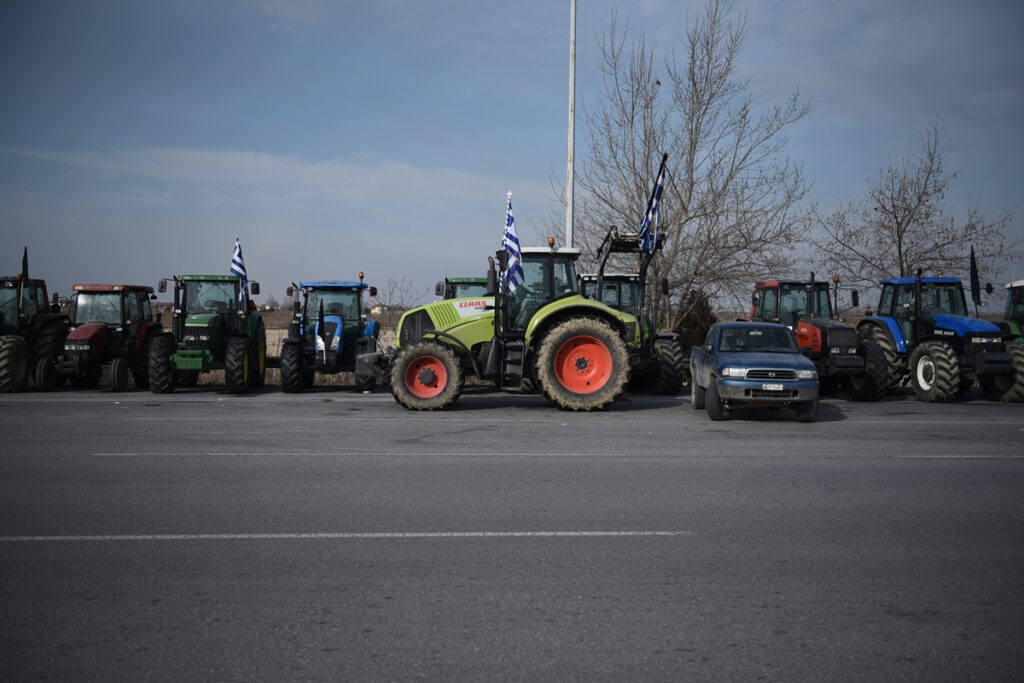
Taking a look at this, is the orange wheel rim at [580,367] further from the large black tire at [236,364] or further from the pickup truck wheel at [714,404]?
the large black tire at [236,364]

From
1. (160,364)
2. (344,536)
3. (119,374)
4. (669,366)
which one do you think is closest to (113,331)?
(119,374)

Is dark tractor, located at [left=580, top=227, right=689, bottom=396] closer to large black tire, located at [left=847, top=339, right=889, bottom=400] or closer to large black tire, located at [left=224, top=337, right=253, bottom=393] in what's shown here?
large black tire, located at [left=847, top=339, right=889, bottom=400]

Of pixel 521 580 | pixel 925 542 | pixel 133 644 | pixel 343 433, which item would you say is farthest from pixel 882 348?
pixel 133 644

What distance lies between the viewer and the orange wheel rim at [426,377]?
632 inches

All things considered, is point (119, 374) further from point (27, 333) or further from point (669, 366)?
point (669, 366)

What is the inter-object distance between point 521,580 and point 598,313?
1118 centimetres

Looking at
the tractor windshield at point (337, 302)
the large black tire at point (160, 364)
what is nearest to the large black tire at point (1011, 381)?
the tractor windshield at point (337, 302)

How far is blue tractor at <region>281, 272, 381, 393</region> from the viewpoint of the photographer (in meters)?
20.0

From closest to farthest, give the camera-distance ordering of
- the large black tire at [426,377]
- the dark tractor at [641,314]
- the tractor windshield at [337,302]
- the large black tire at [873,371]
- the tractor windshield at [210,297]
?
1. the large black tire at [426,377]
2. the large black tire at [873,371]
3. the dark tractor at [641,314]
4. the tractor windshield at [210,297]
5. the tractor windshield at [337,302]

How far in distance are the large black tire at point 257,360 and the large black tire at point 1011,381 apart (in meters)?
15.5

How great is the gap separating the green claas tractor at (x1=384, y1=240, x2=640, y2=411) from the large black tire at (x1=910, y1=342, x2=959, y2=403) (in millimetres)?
6188

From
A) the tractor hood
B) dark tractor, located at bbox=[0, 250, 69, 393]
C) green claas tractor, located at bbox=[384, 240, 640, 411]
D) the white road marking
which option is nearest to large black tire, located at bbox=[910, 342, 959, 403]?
the tractor hood

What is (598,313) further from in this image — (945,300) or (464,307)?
(945,300)

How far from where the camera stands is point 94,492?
821cm
